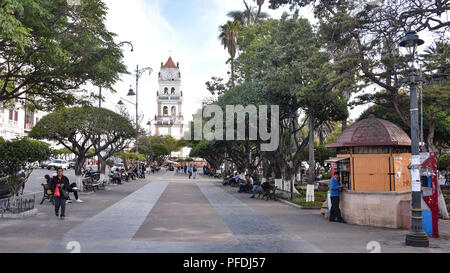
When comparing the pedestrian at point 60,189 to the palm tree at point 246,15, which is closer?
the pedestrian at point 60,189

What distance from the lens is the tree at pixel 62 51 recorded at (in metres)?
11.3

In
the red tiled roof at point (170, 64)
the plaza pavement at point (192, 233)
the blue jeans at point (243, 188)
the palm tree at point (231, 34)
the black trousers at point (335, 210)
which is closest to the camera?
the plaza pavement at point (192, 233)

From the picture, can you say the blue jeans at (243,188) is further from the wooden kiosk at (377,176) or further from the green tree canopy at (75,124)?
the wooden kiosk at (377,176)

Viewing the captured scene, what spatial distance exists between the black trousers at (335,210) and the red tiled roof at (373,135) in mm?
1763

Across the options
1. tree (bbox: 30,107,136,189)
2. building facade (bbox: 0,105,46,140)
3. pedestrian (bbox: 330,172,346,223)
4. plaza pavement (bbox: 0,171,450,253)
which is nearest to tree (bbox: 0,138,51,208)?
plaza pavement (bbox: 0,171,450,253)

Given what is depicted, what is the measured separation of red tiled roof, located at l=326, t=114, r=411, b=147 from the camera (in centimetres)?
1169

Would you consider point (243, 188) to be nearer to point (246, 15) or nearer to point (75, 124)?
point (75, 124)

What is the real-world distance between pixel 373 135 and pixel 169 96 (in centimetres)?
8908

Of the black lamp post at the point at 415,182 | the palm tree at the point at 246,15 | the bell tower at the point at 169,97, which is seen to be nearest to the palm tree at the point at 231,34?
the palm tree at the point at 246,15

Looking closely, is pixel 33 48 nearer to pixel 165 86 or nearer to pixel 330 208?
pixel 330 208

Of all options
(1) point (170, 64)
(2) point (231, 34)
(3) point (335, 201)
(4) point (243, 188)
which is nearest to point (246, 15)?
(2) point (231, 34)

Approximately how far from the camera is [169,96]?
3878 inches

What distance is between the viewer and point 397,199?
11.3 m

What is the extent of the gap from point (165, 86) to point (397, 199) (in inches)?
3623
